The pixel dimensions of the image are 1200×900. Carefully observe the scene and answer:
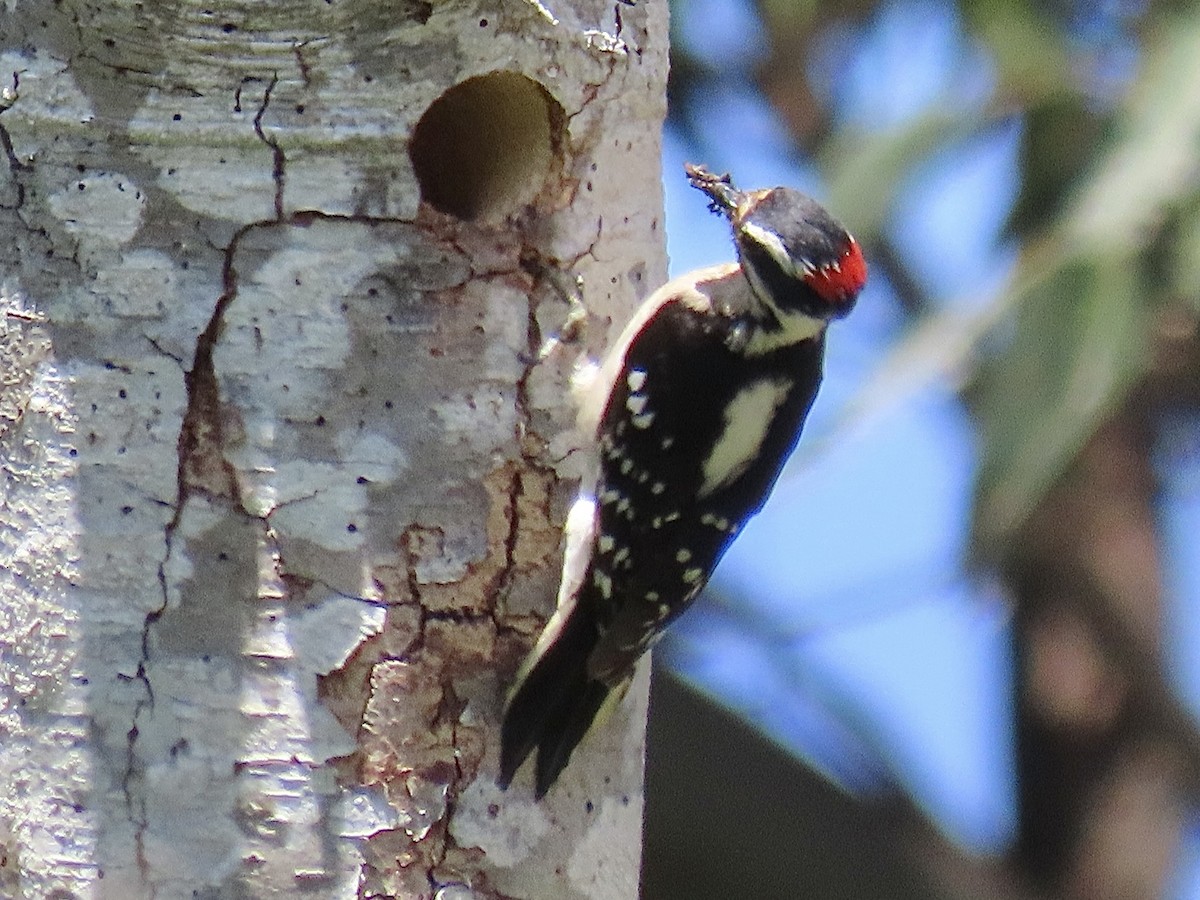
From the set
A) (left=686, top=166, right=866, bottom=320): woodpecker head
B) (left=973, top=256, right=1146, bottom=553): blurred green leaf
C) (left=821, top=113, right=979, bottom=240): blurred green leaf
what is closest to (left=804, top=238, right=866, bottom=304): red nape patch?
(left=686, top=166, right=866, bottom=320): woodpecker head

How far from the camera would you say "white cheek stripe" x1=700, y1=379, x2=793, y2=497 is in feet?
9.39

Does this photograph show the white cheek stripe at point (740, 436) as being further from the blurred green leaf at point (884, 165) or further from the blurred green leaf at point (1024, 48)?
the blurred green leaf at point (1024, 48)

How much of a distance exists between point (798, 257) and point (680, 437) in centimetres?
32

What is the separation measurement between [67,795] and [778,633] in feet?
11.7

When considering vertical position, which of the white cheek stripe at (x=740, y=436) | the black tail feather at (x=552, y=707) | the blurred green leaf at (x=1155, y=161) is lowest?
the black tail feather at (x=552, y=707)

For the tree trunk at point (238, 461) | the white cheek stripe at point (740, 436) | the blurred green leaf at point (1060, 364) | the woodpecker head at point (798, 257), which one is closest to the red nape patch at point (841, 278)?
the woodpecker head at point (798, 257)

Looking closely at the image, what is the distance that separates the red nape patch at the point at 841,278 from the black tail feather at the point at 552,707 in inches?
23.7

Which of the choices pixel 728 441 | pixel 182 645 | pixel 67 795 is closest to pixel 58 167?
pixel 182 645

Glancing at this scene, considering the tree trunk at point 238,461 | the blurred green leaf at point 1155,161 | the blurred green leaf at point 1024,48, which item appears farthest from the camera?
the blurred green leaf at point 1024,48

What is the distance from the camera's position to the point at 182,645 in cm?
239

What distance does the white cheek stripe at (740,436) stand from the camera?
2861 mm

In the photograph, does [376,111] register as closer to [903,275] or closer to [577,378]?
[577,378]

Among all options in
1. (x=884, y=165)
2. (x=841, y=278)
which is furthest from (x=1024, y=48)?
(x=841, y=278)

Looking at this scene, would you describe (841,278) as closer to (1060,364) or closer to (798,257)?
(798,257)
